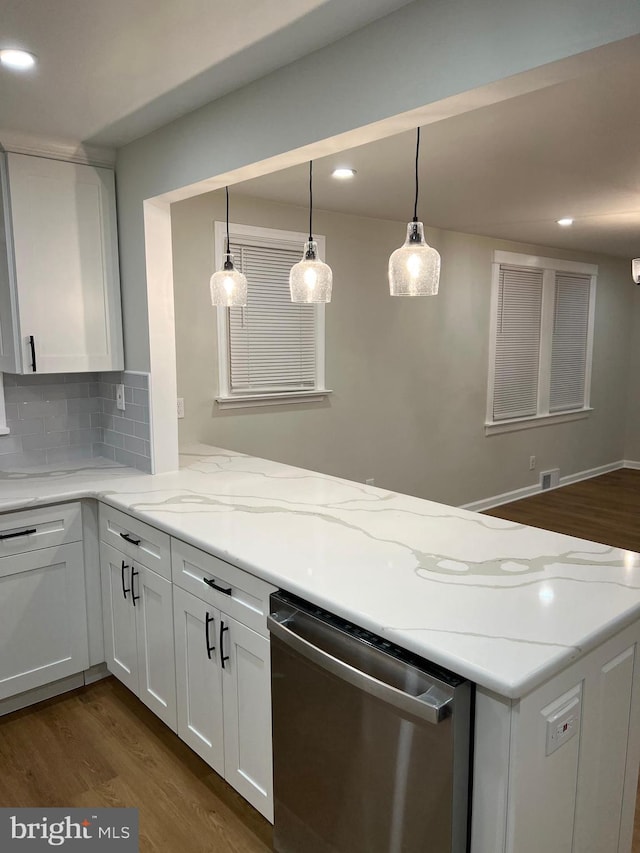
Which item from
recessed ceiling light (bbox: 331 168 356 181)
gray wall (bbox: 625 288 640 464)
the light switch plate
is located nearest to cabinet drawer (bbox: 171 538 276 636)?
the light switch plate

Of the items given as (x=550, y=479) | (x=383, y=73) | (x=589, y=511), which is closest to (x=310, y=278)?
(x=383, y=73)

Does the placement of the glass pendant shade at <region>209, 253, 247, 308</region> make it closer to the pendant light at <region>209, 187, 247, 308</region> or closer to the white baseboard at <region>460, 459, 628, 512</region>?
the pendant light at <region>209, 187, 247, 308</region>

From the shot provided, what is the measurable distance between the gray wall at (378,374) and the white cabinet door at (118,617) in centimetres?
110

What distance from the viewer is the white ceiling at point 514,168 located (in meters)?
2.35

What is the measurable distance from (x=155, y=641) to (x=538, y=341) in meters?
4.87

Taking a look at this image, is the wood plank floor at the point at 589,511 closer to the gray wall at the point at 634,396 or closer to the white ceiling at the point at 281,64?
the gray wall at the point at 634,396

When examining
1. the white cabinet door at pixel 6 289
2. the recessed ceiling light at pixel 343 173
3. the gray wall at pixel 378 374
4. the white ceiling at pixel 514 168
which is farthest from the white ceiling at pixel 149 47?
the gray wall at pixel 378 374

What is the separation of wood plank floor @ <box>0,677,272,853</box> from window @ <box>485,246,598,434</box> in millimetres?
3980

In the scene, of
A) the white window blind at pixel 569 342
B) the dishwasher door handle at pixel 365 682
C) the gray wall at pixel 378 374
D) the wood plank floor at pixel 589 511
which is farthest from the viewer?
the white window blind at pixel 569 342

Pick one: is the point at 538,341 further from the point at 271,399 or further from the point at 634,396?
the point at 271,399

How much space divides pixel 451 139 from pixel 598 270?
4732 millimetres

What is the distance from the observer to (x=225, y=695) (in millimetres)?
2031

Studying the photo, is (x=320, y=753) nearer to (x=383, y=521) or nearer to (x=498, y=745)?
(x=498, y=745)

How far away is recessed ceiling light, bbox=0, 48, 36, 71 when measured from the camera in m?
1.90
